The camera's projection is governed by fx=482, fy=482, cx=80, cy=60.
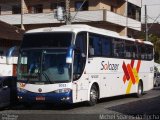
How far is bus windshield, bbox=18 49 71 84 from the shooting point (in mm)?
18375

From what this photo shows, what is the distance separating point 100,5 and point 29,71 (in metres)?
35.2

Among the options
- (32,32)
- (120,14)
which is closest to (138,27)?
(120,14)

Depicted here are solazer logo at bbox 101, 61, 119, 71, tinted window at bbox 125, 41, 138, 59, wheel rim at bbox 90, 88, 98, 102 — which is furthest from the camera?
tinted window at bbox 125, 41, 138, 59

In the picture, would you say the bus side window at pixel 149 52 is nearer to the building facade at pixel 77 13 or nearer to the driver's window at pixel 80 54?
the driver's window at pixel 80 54

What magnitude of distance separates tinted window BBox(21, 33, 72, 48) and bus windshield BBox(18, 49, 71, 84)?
285mm

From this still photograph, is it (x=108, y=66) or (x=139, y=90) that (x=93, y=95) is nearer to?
(x=108, y=66)

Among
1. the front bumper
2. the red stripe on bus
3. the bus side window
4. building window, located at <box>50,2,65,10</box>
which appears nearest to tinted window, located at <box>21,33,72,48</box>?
the front bumper

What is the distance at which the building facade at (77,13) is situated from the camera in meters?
52.2

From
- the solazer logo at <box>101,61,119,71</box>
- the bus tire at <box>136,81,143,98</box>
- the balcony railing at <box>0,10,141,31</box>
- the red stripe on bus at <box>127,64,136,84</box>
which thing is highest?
the balcony railing at <box>0,10,141,31</box>

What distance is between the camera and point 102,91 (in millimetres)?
21500

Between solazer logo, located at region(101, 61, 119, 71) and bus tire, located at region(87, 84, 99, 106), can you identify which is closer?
bus tire, located at region(87, 84, 99, 106)

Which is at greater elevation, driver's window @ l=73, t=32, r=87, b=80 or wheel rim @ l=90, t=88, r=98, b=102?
driver's window @ l=73, t=32, r=87, b=80

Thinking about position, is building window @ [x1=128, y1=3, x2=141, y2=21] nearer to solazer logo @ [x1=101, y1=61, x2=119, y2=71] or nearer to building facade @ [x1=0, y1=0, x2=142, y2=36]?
building facade @ [x1=0, y1=0, x2=142, y2=36]

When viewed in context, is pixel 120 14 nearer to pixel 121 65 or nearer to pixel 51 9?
pixel 51 9
